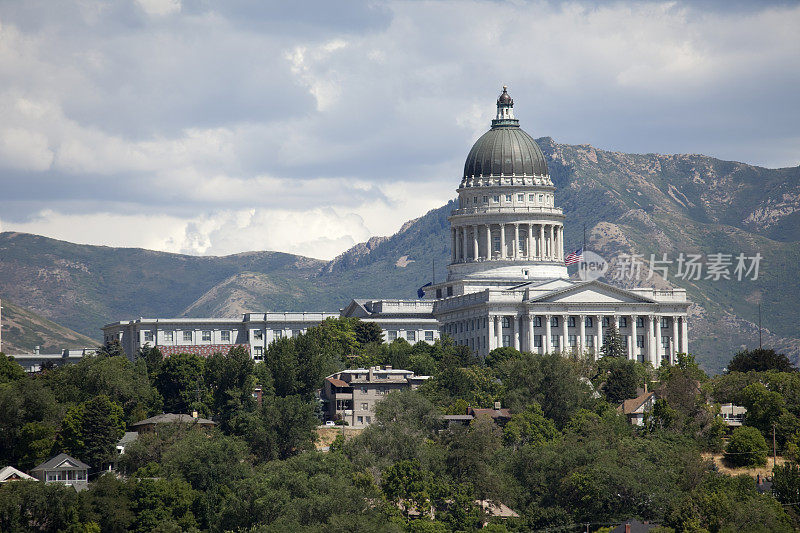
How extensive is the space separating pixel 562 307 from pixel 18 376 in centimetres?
6554

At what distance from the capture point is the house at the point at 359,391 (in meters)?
163

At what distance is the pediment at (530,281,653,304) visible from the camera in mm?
195750

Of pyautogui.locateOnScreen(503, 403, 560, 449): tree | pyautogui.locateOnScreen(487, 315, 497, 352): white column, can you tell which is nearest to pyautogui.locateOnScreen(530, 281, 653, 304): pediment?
pyautogui.locateOnScreen(487, 315, 497, 352): white column

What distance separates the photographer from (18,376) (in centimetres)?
16350

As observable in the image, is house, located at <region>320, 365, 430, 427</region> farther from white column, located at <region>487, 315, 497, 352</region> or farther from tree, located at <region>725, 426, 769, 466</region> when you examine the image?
tree, located at <region>725, 426, 769, 466</region>

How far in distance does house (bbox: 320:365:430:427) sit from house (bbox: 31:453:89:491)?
32.6 m

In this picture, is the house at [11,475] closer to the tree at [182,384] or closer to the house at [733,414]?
the tree at [182,384]

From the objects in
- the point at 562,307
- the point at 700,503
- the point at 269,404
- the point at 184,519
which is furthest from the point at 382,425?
the point at 562,307

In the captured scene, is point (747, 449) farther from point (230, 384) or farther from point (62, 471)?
point (62, 471)

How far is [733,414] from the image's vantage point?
15688 centimetres

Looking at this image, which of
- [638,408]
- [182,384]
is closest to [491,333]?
[638,408]

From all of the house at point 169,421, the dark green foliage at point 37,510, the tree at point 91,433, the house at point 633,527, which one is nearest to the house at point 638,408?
the house at point 633,527

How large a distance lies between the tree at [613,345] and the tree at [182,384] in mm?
48518

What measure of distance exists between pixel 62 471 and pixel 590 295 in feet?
262
